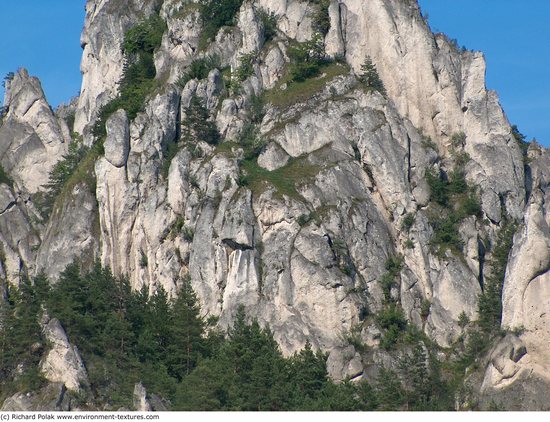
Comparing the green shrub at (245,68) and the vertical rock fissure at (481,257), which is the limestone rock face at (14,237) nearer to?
the green shrub at (245,68)

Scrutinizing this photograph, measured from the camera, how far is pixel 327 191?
367 ft

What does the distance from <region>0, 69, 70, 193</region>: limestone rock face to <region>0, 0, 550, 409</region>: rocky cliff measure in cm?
42

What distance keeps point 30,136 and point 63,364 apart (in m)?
33.3

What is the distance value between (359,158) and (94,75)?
2751 centimetres

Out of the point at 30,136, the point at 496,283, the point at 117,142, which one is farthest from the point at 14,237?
the point at 496,283

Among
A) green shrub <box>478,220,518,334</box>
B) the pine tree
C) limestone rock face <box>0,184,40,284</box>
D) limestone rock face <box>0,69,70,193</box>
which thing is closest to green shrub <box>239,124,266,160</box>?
the pine tree

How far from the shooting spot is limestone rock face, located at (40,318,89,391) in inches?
4021

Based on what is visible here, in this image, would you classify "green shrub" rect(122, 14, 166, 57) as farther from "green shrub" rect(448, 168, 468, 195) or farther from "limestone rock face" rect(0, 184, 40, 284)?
"green shrub" rect(448, 168, 468, 195)

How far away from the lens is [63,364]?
102688 mm

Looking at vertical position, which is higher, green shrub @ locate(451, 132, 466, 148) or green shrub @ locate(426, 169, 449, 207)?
green shrub @ locate(451, 132, 466, 148)

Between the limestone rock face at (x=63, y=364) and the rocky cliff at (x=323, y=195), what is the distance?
0.95ft
